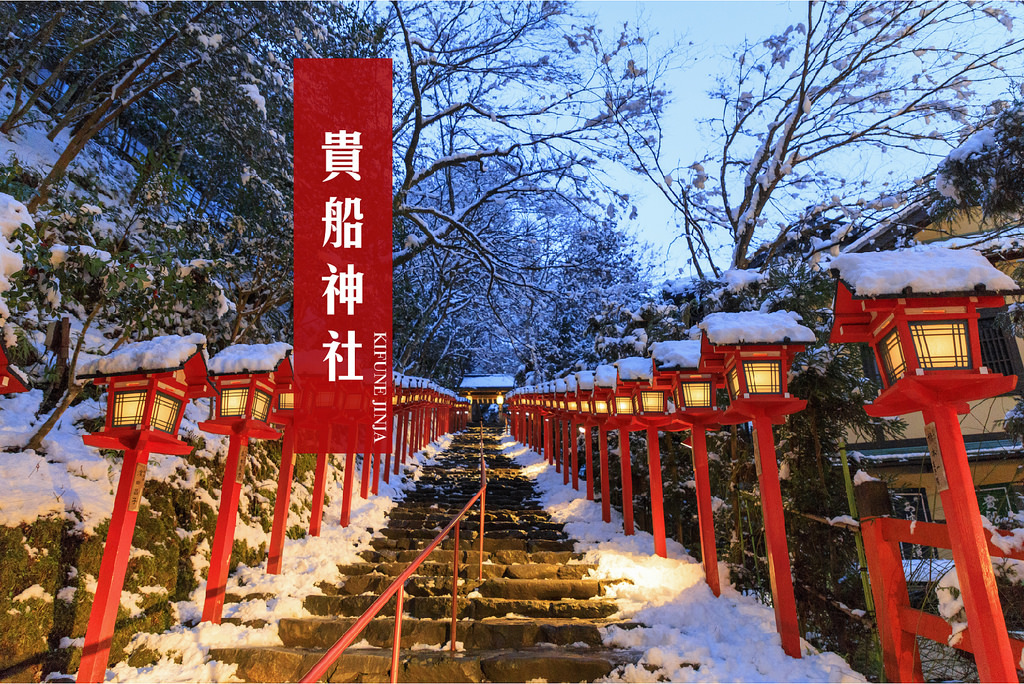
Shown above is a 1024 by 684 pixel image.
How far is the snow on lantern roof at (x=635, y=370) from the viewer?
6911mm

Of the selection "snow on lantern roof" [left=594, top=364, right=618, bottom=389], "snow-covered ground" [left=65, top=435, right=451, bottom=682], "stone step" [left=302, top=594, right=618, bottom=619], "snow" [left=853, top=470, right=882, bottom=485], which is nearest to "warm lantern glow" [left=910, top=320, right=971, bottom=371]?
"snow" [left=853, top=470, right=882, bottom=485]

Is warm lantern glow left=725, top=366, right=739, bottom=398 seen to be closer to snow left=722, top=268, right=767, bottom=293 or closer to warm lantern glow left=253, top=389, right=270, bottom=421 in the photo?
snow left=722, top=268, right=767, bottom=293

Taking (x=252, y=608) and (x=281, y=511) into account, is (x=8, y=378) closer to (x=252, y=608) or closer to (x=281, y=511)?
(x=252, y=608)

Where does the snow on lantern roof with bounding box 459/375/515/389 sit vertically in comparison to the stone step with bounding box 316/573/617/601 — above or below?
above

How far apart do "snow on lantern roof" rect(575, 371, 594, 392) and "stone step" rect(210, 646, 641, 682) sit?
5.17 metres

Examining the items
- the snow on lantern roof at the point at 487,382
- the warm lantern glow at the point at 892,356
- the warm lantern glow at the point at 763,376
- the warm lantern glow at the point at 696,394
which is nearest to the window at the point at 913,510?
the warm lantern glow at the point at 892,356

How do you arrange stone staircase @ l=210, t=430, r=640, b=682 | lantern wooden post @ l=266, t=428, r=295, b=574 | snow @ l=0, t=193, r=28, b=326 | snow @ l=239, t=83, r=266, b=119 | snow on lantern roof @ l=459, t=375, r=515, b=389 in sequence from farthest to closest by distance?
snow on lantern roof @ l=459, t=375, r=515, b=389 → snow @ l=239, t=83, r=266, b=119 → lantern wooden post @ l=266, t=428, r=295, b=574 → stone staircase @ l=210, t=430, r=640, b=682 → snow @ l=0, t=193, r=28, b=326

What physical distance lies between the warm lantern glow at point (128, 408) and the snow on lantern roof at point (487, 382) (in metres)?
44.2

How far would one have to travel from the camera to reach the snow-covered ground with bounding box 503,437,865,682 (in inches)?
159

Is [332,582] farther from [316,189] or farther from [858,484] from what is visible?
[316,189]

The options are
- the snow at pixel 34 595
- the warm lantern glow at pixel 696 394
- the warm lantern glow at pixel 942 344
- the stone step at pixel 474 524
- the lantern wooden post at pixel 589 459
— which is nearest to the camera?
the warm lantern glow at pixel 942 344

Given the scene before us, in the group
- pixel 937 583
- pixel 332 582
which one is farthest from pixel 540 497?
pixel 937 583

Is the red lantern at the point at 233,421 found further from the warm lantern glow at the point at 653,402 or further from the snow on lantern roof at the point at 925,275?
the snow on lantern roof at the point at 925,275

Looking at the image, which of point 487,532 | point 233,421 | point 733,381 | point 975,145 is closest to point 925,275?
point 975,145
